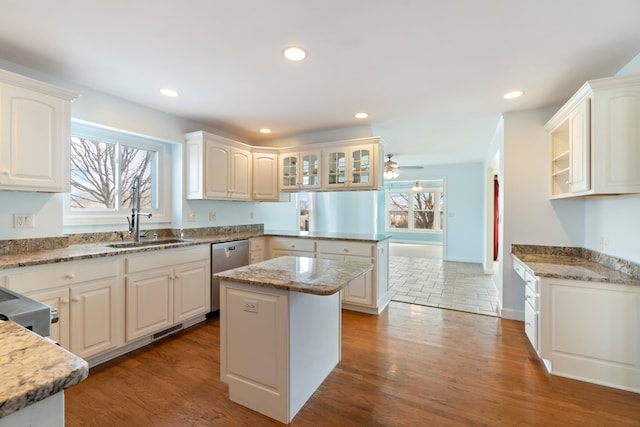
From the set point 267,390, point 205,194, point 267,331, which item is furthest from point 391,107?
point 267,390

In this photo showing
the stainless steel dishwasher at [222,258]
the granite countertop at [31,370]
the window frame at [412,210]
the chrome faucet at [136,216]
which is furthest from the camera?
the window frame at [412,210]

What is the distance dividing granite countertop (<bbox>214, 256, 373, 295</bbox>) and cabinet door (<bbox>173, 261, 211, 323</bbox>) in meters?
1.27

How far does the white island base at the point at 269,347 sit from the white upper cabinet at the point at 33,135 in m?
1.67

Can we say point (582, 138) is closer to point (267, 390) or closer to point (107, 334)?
point (267, 390)

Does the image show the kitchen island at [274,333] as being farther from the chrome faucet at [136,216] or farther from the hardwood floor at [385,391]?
the chrome faucet at [136,216]

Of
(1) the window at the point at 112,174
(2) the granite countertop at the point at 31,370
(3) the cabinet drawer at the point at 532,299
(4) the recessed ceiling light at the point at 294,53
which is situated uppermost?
(4) the recessed ceiling light at the point at 294,53

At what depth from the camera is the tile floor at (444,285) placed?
3.85 m

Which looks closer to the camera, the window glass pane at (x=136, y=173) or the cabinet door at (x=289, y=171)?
the window glass pane at (x=136, y=173)

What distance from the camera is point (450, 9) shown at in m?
1.61

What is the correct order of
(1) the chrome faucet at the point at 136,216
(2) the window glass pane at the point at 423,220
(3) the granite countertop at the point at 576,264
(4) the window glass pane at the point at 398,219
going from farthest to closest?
(4) the window glass pane at the point at 398,219, (2) the window glass pane at the point at 423,220, (1) the chrome faucet at the point at 136,216, (3) the granite countertop at the point at 576,264

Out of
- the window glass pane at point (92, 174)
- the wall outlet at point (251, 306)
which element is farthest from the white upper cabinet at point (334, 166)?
the wall outlet at point (251, 306)

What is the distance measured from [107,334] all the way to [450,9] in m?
3.30

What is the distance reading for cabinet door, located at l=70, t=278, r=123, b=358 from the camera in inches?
83.7

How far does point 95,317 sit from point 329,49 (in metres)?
2.68
